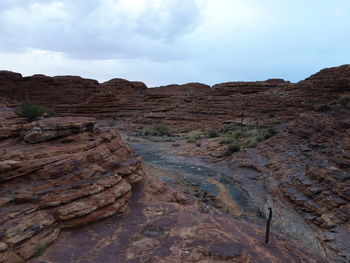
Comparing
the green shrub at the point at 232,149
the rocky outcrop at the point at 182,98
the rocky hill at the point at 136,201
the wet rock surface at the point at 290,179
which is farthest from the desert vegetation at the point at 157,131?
the rocky hill at the point at 136,201

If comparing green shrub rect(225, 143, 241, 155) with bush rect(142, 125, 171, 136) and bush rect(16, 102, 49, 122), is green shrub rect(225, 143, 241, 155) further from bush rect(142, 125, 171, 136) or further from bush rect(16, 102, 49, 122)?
bush rect(16, 102, 49, 122)

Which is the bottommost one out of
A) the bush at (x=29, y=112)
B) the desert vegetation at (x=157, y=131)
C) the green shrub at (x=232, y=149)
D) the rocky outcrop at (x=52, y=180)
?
the desert vegetation at (x=157, y=131)

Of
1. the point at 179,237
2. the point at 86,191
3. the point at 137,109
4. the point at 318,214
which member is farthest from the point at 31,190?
the point at 137,109

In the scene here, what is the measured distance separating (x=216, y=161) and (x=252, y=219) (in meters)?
6.76

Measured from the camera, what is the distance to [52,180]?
478 cm

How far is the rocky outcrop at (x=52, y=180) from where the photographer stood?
3.90 m

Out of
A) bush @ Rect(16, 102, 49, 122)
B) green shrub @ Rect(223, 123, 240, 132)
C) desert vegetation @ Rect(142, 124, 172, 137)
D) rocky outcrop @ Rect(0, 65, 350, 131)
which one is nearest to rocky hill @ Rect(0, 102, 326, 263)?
bush @ Rect(16, 102, 49, 122)

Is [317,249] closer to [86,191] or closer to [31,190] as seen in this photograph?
[86,191]

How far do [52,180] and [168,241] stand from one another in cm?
230

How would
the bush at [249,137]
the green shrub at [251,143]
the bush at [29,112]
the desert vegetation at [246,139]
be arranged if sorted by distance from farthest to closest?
the bush at [249,137], the green shrub at [251,143], the desert vegetation at [246,139], the bush at [29,112]

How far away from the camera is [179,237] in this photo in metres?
4.55

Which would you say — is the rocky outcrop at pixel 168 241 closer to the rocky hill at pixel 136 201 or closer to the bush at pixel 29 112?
the rocky hill at pixel 136 201

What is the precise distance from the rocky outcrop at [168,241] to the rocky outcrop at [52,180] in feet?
0.96

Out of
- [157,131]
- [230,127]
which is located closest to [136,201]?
[230,127]
